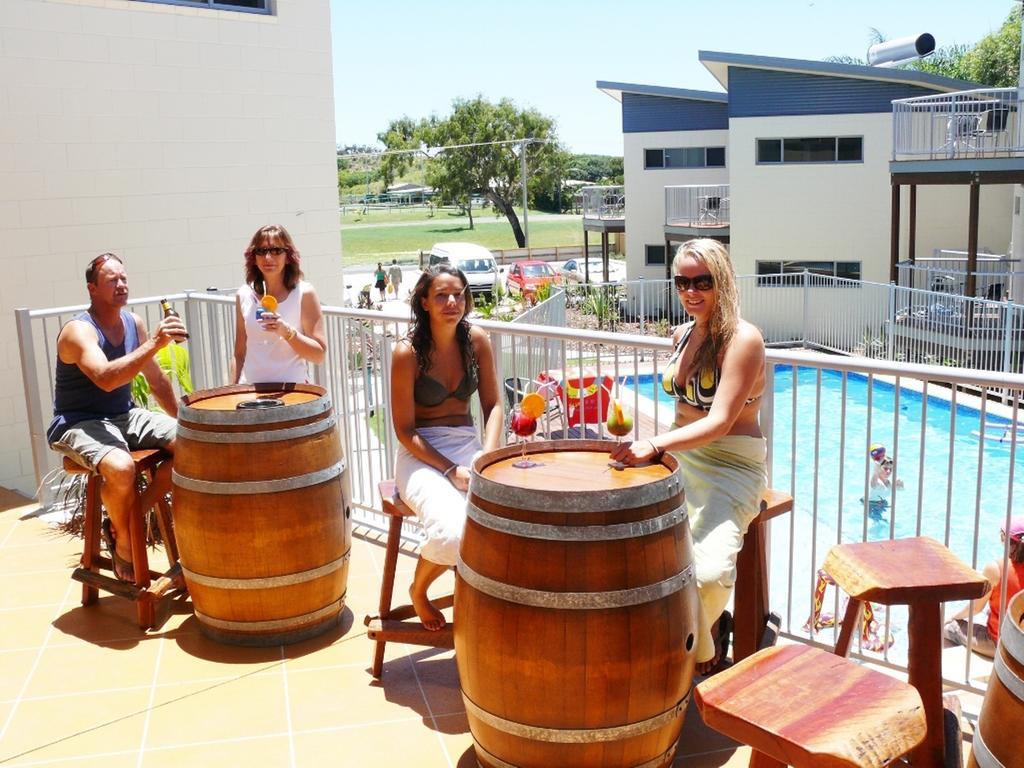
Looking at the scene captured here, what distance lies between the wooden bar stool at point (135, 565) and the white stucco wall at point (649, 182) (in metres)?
24.8

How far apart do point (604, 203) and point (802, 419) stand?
52.7ft

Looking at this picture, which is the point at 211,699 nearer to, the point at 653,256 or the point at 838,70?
the point at 838,70

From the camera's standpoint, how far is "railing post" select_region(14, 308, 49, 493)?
5348 mm

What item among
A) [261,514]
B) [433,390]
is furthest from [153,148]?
[433,390]

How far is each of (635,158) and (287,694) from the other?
86.3 ft

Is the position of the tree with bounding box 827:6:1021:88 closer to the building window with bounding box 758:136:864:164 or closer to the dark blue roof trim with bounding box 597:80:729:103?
the dark blue roof trim with bounding box 597:80:729:103

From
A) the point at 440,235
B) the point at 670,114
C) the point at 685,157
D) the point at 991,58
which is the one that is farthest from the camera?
the point at 440,235

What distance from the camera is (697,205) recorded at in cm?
2633

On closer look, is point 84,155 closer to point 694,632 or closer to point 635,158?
point 694,632

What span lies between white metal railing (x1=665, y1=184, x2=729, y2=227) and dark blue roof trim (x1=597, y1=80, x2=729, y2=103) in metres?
2.39

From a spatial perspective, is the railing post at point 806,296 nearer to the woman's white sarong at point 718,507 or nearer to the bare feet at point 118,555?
the bare feet at point 118,555

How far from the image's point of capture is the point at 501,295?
29.5 metres

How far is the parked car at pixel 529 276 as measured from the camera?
29.6 metres

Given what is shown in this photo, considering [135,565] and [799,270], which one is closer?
[135,565]
